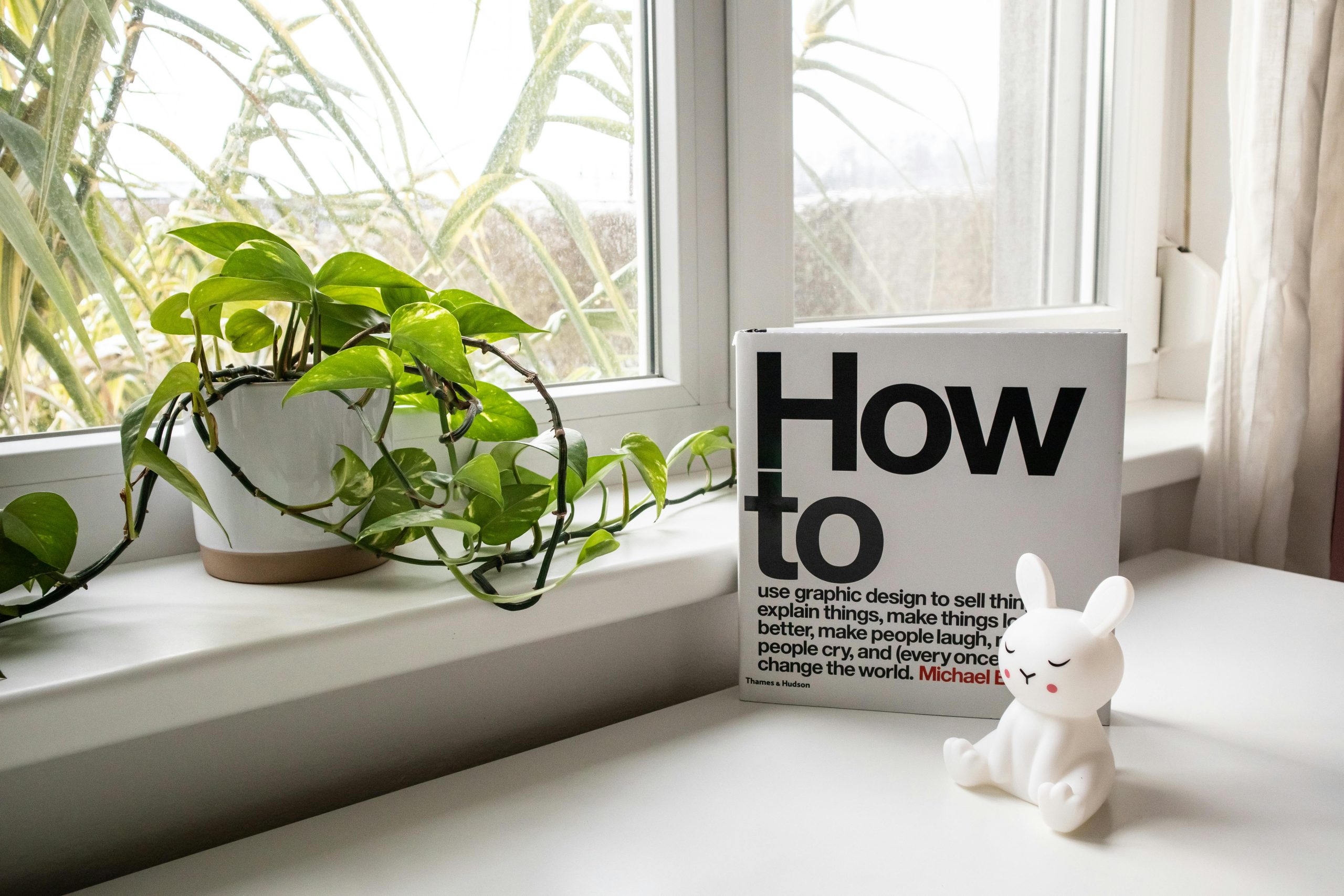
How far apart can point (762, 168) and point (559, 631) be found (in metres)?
0.55

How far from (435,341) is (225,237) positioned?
14 centimetres

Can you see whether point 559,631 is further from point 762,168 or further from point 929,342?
point 762,168

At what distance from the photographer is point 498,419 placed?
61 centimetres

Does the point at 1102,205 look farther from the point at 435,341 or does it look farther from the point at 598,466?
the point at 435,341

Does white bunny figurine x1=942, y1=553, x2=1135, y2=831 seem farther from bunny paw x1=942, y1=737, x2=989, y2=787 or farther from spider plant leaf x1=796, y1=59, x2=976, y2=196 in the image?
spider plant leaf x1=796, y1=59, x2=976, y2=196

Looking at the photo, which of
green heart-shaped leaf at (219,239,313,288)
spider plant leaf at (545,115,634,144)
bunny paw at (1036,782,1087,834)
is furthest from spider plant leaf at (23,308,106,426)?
bunny paw at (1036,782,1087,834)

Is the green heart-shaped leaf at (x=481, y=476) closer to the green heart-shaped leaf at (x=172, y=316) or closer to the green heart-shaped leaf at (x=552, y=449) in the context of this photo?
the green heart-shaped leaf at (x=552, y=449)

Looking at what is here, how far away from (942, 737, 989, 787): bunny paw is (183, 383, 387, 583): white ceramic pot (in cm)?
40

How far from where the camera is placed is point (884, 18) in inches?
43.7

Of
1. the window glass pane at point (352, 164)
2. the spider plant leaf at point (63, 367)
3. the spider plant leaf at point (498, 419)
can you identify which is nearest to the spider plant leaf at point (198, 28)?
the window glass pane at point (352, 164)

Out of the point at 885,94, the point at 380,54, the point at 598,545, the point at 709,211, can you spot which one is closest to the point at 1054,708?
the point at 598,545

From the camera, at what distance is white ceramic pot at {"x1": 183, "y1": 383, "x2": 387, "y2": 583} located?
53 centimetres

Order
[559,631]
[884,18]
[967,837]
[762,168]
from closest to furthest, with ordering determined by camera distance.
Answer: [967,837] → [559,631] → [762,168] → [884,18]

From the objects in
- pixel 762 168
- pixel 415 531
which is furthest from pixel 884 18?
pixel 415 531
